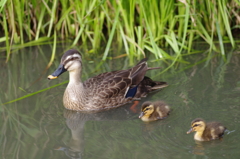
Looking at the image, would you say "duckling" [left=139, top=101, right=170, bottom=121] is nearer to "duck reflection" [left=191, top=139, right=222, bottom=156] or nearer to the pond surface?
the pond surface

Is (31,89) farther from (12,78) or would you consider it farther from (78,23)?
(78,23)

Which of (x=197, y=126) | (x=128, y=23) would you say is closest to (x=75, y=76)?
(x=128, y=23)

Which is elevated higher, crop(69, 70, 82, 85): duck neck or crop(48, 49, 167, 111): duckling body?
crop(69, 70, 82, 85): duck neck

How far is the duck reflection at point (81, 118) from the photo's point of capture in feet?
13.8

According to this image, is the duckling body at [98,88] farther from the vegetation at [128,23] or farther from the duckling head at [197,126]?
the duckling head at [197,126]

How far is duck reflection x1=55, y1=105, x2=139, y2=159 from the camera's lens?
422 cm

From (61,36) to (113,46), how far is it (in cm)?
105

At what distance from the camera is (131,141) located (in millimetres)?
4148

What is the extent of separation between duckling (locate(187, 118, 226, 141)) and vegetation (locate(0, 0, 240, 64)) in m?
2.10

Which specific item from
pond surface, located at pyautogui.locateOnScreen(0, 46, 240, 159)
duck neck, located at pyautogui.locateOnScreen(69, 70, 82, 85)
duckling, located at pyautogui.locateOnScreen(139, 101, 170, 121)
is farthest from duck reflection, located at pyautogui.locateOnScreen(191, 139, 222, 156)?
duck neck, located at pyautogui.locateOnScreen(69, 70, 82, 85)

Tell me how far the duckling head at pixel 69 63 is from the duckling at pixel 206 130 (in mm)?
1738

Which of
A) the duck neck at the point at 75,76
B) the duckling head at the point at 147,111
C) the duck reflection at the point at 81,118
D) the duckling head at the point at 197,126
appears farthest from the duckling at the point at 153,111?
the duck neck at the point at 75,76

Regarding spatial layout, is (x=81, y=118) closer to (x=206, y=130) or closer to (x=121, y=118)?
(x=121, y=118)

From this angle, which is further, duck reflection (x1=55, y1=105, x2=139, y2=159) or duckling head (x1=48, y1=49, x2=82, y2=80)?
duckling head (x1=48, y1=49, x2=82, y2=80)
